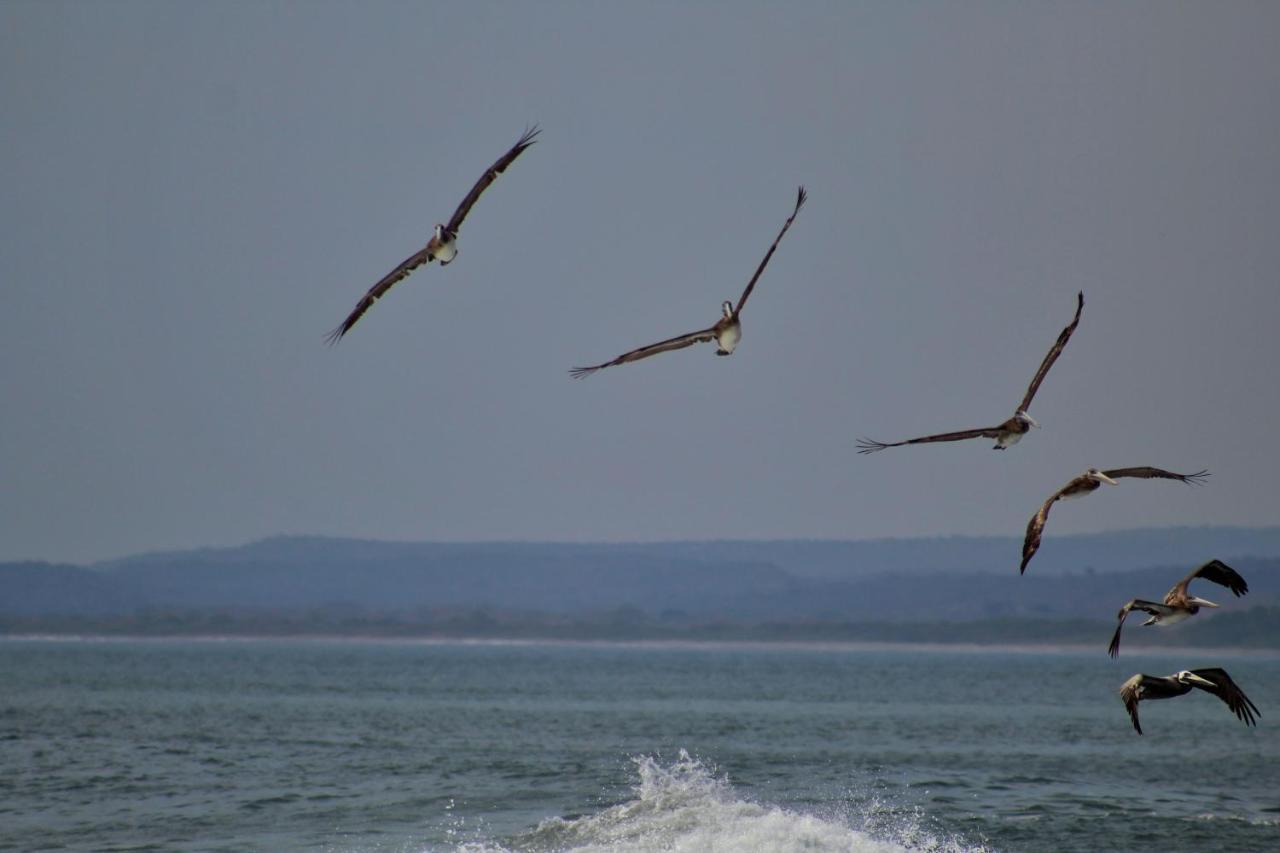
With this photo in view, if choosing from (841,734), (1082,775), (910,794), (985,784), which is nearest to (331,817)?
(910,794)

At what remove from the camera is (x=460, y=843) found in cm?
2759

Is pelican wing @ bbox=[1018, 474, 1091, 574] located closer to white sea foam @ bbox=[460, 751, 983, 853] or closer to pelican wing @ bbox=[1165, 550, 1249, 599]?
pelican wing @ bbox=[1165, 550, 1249, 599]

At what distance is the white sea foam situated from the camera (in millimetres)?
25250

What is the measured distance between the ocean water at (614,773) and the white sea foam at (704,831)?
0.07 metres

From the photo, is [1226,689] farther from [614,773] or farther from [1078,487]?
[614,773]

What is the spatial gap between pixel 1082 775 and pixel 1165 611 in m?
30.0

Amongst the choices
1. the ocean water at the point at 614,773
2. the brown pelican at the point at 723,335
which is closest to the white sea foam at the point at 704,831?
the ocean water at the point at 614,773

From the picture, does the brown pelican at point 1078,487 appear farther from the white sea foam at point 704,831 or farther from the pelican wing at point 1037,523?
the white sea foam at point 704,831

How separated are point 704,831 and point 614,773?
46.3 feet

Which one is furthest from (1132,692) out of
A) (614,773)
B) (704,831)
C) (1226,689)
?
(614,773)

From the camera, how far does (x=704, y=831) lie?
25953 millimetres

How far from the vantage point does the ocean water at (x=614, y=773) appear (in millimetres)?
28547

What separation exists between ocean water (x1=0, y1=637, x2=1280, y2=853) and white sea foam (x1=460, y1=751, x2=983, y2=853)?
0.07 m

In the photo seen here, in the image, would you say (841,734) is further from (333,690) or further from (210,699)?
(333,690)
